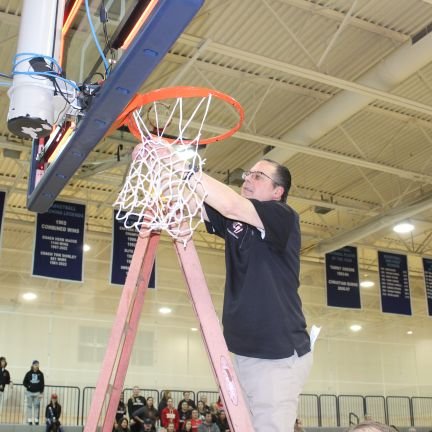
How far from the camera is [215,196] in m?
2.86

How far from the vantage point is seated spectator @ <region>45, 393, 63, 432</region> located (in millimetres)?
15118

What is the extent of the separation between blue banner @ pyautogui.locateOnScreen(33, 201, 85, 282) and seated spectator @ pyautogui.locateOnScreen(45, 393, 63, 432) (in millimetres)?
3809

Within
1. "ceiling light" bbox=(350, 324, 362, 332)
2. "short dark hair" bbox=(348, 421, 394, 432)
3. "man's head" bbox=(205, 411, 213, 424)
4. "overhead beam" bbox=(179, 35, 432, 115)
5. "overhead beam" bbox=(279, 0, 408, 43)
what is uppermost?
A: "overhead beam" bbox=(279, 0, 408, 43)

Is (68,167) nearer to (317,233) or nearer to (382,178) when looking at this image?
(382,178)

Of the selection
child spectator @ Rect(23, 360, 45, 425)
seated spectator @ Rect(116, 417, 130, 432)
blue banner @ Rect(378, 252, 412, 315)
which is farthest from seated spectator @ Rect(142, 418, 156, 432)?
blue banner @ Rect(378, 252, 412, 315)

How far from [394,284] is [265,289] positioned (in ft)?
53.9

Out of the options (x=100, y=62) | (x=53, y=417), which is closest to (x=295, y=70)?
(x=100, y=62)

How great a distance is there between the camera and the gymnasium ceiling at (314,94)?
34.8ft

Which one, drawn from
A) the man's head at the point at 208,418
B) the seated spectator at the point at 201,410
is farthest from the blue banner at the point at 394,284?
A: the man's head at the point at 208,418

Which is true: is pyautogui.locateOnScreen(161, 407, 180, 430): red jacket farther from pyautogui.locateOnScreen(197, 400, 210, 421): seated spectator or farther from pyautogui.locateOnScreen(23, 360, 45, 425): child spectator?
pyautogui.locateOnScreen(23, 360, 45, 425): child spectator

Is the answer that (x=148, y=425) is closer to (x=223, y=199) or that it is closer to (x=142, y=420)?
(x=142, y=420)

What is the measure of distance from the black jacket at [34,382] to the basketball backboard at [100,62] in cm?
1255

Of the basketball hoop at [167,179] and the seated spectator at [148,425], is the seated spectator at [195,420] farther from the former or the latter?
the basketball hoop at [167,179]

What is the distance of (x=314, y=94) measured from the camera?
13047mm
